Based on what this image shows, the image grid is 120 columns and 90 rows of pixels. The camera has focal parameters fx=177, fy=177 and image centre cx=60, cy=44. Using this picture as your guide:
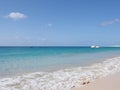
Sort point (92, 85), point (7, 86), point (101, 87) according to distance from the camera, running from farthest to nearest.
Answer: point (7, 86) < point (92, 85) < point (101, 87)

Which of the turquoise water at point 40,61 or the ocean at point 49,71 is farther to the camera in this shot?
the turquoise water at point 40,61

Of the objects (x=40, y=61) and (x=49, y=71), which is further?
(x=40, y=61)

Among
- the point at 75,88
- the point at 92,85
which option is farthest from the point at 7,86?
the point at 92,85

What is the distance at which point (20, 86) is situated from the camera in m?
7.79

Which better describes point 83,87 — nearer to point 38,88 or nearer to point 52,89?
point 52,89

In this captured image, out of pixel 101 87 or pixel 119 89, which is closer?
pixel 119 89

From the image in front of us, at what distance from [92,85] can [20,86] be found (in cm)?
313

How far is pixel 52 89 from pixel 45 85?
0.70 metres

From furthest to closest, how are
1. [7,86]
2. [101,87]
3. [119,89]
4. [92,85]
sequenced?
[7,86], [92,85], [101,87], [119,89]

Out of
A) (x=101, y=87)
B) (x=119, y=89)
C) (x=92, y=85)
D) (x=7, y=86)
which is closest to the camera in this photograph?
(x=119, y=89)

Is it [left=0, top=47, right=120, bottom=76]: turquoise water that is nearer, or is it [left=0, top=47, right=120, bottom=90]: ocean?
[left=0, top=47, right=120, bottom=90]: ocean

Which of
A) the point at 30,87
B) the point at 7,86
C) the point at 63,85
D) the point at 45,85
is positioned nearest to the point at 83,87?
the point at 63,85

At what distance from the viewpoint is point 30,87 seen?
7.49 meters

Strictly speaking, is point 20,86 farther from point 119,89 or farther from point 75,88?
point 119,89
